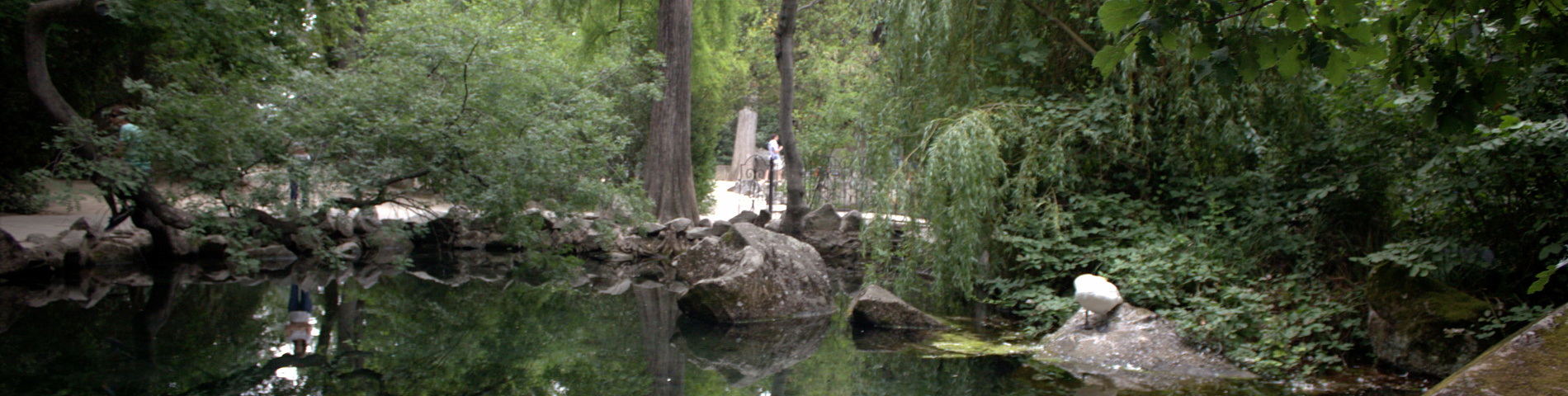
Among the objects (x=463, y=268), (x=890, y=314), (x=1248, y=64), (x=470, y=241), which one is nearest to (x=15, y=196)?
(x=470, y=241)

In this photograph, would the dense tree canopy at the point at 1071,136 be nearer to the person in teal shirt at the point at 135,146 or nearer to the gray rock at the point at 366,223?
the person in teal shirt at the point at 135,146

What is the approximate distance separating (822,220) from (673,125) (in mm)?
2571

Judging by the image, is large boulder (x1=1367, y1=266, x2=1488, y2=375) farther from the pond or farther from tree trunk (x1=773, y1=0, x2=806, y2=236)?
tree trunk (x1=773, y1=0, x2=806, y2=236)

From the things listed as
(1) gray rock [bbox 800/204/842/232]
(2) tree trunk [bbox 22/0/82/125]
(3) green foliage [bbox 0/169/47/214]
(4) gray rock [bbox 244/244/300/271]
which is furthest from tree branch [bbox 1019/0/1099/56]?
(3) green foliage [bbox 0/169/47/214]

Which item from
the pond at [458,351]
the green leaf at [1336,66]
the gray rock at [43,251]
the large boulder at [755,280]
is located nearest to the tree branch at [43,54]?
the gray rock at [43,251]

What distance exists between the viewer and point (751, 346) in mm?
6887

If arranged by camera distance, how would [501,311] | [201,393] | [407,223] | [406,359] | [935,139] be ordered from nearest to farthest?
[201,393] → [406,359] → [935,139] → [501,311] → [407,223]

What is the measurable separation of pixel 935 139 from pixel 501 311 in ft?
12.9

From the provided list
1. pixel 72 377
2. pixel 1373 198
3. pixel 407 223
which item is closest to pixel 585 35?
pixel 407 223

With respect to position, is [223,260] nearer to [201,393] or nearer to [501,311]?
[501,311]

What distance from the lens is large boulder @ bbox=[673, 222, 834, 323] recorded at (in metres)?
7.77

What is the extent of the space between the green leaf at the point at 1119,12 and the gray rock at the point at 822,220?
10.6m

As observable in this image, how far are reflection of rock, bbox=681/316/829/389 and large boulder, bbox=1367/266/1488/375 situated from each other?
3478 millimetres

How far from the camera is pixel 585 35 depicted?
1588cm
